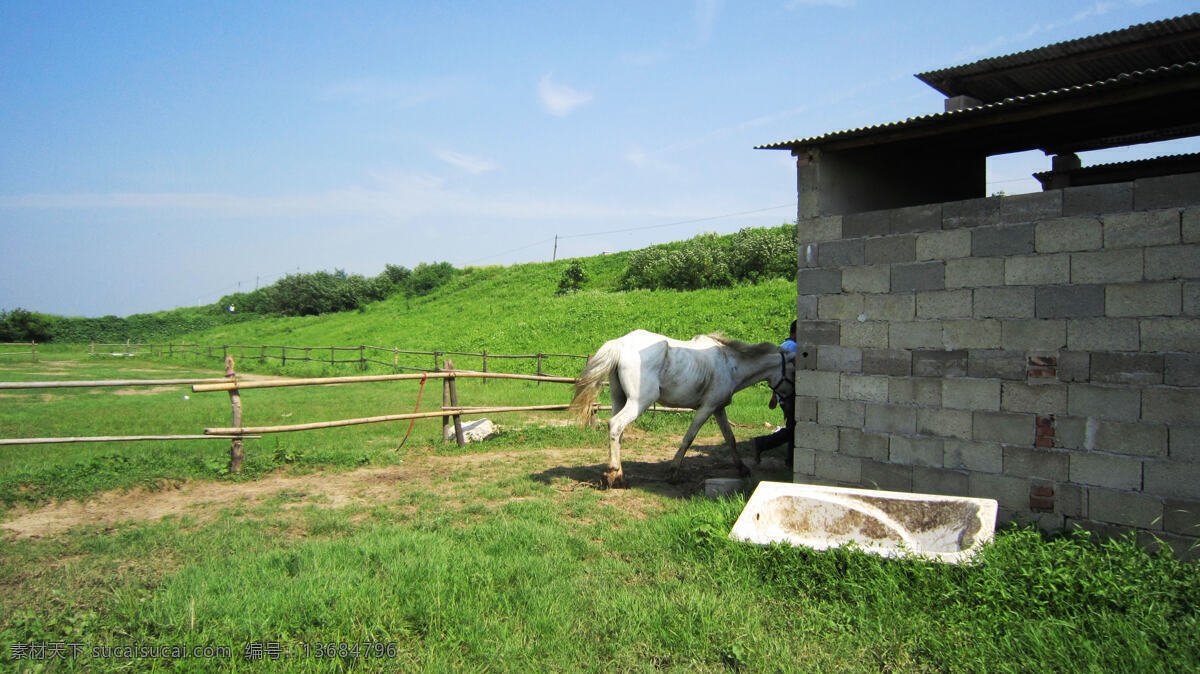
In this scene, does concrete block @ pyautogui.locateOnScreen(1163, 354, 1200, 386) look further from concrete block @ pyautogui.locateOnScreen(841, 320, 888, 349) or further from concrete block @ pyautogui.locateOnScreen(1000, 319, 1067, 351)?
concrete block @ pyautogui.locateOnScreen(841, 320, 888, 349)

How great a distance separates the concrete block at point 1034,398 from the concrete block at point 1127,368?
0.23m

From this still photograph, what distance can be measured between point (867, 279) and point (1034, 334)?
1310 millimetres

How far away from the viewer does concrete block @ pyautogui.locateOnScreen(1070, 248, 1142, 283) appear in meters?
4.21

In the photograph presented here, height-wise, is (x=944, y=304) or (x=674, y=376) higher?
(x=944, y=304)

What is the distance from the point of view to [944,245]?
5.00 metres

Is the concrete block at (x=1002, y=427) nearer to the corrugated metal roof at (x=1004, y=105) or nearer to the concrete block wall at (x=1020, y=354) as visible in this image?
the concrete block wall at (x=1020, y=354)

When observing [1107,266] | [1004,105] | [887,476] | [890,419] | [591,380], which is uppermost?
[1004,105]

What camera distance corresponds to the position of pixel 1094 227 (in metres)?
4.35

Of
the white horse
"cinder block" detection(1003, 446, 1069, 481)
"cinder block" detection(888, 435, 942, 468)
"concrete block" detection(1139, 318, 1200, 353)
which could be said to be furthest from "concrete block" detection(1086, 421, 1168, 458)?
the white horse

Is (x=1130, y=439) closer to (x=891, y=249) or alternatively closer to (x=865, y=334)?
(x=865, y=334)

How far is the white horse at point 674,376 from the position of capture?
676 centimetres

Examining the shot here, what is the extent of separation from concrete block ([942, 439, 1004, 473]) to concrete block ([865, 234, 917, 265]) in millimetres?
1536

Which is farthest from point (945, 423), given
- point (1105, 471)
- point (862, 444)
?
point (1105, 471)

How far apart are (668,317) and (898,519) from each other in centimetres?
1744
